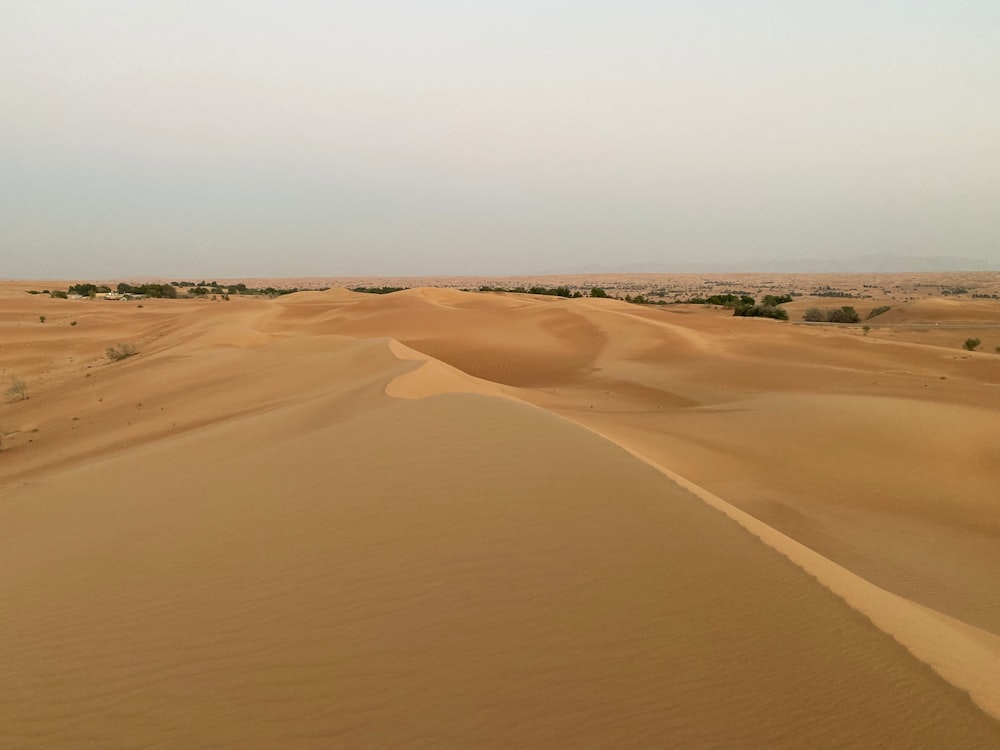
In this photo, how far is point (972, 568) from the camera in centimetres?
561

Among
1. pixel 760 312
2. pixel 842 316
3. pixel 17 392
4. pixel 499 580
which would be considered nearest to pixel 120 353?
pixel 17 392

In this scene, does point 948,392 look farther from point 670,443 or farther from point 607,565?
point 607,565

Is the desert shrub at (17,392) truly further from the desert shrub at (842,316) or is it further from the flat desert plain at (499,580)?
the desert shrub at (842,316)

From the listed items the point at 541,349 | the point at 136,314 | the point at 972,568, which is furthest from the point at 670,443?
the point at 136,314

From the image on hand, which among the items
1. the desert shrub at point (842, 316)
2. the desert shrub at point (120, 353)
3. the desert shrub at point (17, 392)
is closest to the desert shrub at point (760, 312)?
the desert shrub at point (842, 316)

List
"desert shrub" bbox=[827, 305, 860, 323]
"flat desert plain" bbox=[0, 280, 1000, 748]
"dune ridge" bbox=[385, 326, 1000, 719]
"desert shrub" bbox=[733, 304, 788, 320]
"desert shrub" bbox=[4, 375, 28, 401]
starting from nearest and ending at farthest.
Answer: "flat desert plain" bbox=[0, 280, 1000, 748] < "dune ridge" bbox=[385, 326, 1000, 719] < "desert shrub" bbox=[4, 375, 28, 401] < "desert shrub" bbox=[827, 305, 860, 323] < "desert shrub" bbox=[733, 304, 788, 320]

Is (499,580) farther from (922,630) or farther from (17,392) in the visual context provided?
(17,392)

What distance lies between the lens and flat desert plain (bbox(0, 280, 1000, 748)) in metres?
2.45

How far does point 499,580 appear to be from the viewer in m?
3.40

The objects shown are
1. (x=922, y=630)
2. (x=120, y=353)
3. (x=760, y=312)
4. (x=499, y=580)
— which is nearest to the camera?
(x=922, y=630)

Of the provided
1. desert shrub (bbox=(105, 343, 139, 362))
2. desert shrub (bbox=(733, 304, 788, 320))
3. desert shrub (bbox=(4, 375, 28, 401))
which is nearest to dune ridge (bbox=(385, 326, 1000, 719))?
desert shrub (bbox=(4, 375, 28, 401))

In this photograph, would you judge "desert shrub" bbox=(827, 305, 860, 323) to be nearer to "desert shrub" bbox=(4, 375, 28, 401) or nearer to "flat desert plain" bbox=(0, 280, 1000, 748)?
"flat desert plain" bbox=(0, 280, 1000, 748)

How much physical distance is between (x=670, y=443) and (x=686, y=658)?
6415 millimetres

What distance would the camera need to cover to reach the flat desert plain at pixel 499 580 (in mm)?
2453
